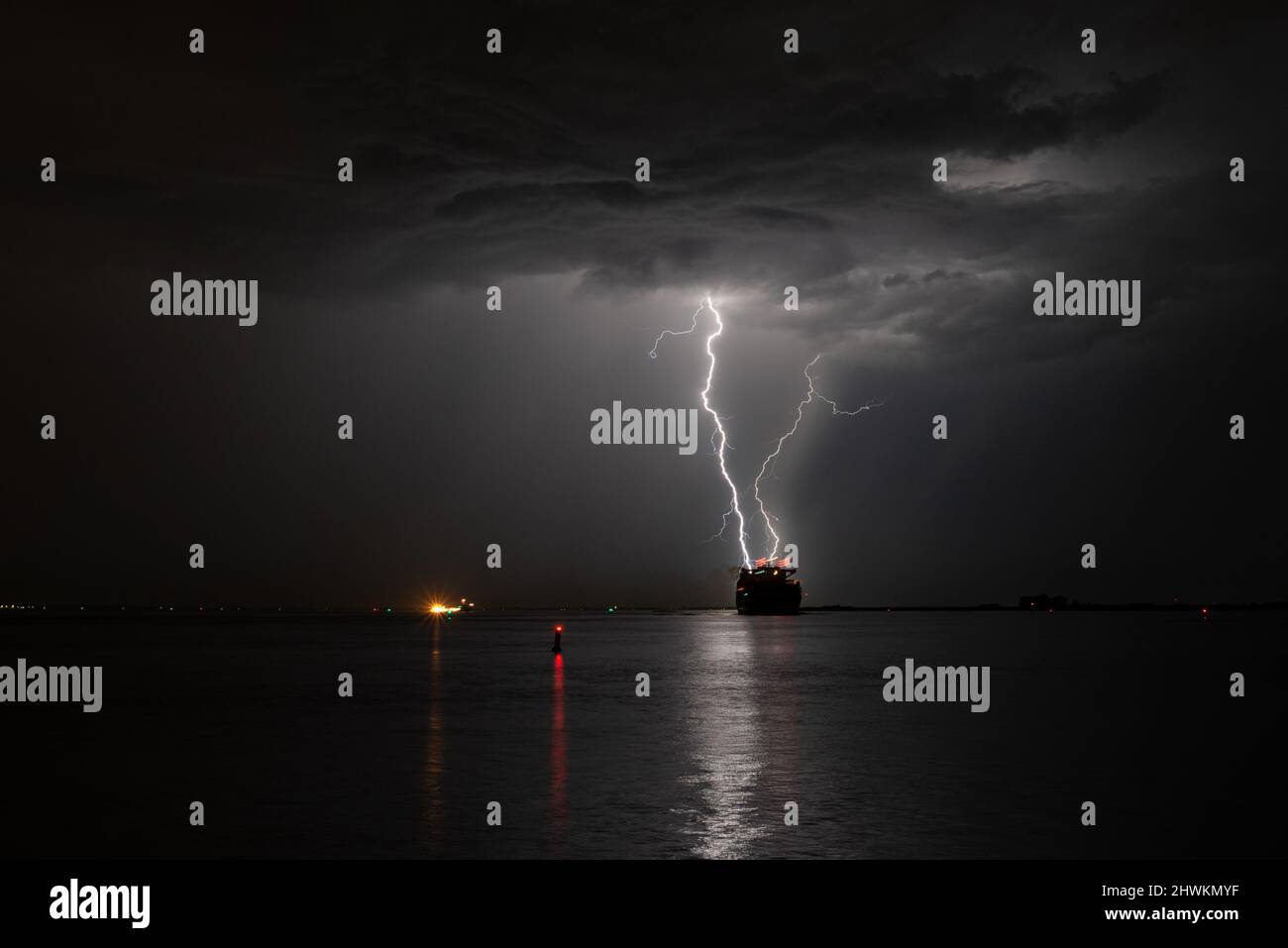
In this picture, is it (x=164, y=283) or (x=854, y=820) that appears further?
(x=164, y=283)

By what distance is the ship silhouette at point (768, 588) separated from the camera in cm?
18466

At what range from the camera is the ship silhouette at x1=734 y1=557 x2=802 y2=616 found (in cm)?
18466

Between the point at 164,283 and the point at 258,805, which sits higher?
the point at 164,283

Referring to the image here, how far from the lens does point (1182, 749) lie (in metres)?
24.1

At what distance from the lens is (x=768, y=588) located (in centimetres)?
18488

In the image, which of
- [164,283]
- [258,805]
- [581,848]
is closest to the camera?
[581,848]

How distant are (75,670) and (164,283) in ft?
93.6

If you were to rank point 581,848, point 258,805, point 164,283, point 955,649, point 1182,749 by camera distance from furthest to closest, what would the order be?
point 955,649
point 164,283
point 1182,749
point 258,805
point 581,848
